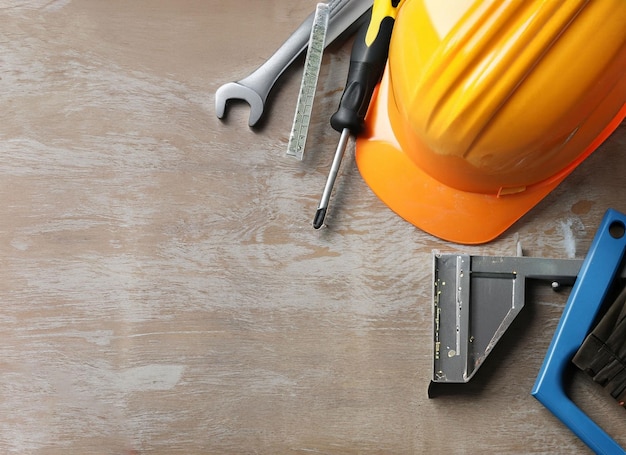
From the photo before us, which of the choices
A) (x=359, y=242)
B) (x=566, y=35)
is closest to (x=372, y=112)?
(x=359, y=242)

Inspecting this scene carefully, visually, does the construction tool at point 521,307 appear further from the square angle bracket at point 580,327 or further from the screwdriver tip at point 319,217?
the screwdriver tip at point 319,217

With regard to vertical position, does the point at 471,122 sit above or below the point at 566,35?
below

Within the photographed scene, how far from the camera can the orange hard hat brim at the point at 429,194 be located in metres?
0.77

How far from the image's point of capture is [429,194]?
770mm

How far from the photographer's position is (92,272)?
31.2 inches

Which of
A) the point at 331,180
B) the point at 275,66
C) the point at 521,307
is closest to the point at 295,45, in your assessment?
the point at 275,66

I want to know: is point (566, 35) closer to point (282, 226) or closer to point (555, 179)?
point (555, 179)

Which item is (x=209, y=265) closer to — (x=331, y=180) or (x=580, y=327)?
(x=331, y=180)

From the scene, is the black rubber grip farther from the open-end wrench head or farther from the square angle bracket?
the square angle bracket

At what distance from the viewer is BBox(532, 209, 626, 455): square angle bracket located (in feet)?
2.44

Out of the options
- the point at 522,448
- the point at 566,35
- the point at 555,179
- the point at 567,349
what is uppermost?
the point at 566,35

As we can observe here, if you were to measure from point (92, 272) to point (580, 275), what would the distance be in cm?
61

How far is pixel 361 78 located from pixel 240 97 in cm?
16

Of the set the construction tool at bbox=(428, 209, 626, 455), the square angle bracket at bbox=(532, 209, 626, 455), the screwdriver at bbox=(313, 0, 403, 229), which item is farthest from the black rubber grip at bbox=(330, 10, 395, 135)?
the square angle bracket at bbox=(532, 209, 626, 455)
